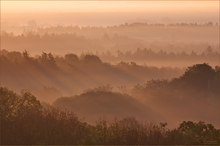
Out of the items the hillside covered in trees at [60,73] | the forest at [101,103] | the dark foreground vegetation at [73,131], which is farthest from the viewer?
the hillside covered in trees at [60,73]

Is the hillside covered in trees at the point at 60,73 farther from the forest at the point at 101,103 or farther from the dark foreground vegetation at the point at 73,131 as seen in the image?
the dark foreground vegetation at the point at 73,131

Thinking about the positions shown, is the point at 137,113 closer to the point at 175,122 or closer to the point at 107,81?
the point at 175,122

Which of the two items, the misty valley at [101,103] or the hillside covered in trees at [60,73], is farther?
the hillside covered in trees at [60,73]

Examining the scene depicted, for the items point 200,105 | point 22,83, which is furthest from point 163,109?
point 22,83

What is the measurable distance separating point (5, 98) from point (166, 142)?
5478 mm

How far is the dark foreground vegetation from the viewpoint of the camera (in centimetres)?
1510

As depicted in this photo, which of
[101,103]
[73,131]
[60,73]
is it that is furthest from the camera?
[60,73]

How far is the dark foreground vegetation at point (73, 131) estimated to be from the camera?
15.1 m

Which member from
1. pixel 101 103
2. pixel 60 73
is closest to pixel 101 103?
pixel 101 103

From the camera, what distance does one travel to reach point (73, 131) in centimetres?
1569

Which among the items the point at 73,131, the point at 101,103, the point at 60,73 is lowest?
the point at 73,131

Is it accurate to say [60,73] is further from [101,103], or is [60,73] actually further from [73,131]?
[73,131]

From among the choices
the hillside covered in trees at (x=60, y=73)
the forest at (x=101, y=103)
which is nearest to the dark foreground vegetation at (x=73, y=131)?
the forest at (x=101, y=103)

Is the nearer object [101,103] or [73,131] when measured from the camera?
[73,131]
